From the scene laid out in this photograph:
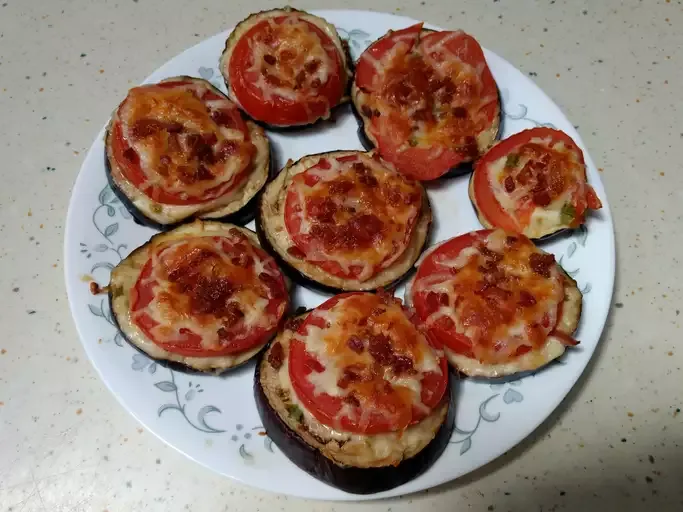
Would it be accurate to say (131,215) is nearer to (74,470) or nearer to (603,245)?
(74,470)

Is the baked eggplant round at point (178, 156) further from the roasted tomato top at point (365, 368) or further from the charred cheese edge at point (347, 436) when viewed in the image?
the charred cheese edge at point (347, 436)

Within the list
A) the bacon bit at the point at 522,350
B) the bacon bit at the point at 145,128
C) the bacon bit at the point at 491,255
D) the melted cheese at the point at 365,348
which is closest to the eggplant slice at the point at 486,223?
the bacon bit at the point at 491,255

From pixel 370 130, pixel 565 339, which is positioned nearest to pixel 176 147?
pixel 370 130

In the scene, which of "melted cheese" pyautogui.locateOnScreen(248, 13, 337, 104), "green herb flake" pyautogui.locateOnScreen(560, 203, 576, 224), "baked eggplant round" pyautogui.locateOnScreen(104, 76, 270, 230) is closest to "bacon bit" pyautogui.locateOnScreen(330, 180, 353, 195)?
"baked eggplant round" pyautogui.locateOnScreen(104, 76, 270, 230)

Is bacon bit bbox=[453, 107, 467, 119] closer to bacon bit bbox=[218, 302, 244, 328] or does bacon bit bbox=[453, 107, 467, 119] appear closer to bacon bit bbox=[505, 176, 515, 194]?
bacon bit bbox=[505, 176, 515, 194]

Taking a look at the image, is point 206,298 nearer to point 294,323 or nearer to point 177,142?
point 294,323
